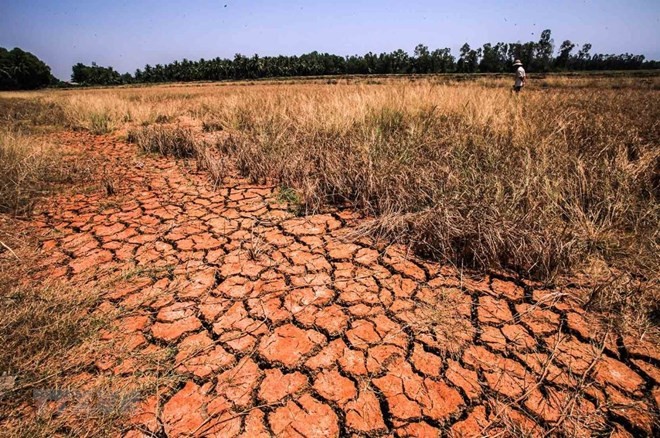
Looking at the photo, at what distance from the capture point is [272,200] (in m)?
2.89

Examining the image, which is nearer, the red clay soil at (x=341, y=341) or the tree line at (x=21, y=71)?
the red clay soil at (x=341, y=341)

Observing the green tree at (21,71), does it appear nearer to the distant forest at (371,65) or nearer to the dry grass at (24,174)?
the distant forest at (371,65)

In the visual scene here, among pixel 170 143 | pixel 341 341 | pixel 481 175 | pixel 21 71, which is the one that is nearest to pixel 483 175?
pixel 481 175

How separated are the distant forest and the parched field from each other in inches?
2618

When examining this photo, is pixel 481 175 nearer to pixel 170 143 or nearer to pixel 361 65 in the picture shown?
pixel 170 143

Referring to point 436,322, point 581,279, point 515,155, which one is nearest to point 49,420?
point 436,322

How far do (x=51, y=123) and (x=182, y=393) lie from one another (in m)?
7.90

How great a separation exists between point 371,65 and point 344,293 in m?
77.7

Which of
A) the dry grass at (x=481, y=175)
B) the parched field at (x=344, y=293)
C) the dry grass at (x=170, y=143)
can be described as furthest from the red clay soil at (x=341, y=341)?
the dry grass at (x=170, y=143)

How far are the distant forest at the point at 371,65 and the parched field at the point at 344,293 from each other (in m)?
66.5

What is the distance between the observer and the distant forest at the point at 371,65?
61094 mm

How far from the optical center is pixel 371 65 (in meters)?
70.3

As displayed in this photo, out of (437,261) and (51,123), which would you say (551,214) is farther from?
(51,123)

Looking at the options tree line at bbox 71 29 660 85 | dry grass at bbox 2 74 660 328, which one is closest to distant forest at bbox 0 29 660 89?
tree line at bbox 71 29 660 85
